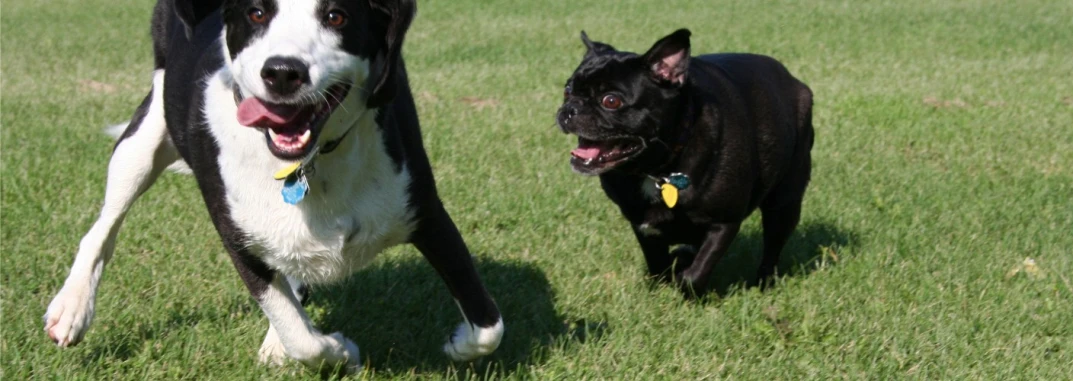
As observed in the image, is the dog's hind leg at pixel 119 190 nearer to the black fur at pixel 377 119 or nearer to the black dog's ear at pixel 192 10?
the black fur at pixel 377 119

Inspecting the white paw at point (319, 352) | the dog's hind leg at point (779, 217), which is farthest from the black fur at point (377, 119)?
the dog's hind leg at point (779, 217)

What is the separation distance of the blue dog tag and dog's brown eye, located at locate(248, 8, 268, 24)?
534 mm

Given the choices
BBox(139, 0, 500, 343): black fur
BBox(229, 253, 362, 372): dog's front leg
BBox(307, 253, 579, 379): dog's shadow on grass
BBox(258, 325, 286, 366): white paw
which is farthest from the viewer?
BBox(307, 253, 579, 379): dog's shadow on grass

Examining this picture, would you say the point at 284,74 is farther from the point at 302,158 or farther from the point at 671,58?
Result: the point at 671,58

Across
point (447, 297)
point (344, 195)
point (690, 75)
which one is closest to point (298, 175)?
point (344, 195)

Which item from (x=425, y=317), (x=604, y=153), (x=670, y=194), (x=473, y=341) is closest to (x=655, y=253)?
(x=670, y=194)

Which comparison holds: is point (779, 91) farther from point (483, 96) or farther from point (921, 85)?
point (921, 85)

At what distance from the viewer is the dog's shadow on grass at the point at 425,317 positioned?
15.4 feet

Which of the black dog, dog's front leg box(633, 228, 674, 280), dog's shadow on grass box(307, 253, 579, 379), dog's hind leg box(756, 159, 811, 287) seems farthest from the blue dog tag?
dog's hind leg box(756, 159, 811, 287)

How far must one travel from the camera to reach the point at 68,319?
441 centimetres

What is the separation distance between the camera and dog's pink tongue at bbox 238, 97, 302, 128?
3.44m

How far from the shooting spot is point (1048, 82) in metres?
11.4

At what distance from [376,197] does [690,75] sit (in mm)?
1952

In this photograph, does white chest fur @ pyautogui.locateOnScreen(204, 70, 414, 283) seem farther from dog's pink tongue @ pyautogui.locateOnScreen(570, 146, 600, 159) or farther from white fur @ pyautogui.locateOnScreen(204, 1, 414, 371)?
dog's pink tongue @ pyautogui.locateOnScreen(570, 146, 600, 159)
